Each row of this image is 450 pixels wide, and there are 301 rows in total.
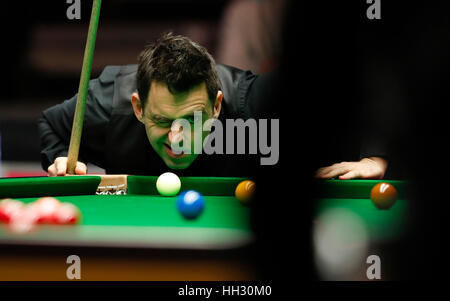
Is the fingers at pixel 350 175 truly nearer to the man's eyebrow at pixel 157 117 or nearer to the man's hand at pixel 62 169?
the man's eyebrow at pixel 157 117

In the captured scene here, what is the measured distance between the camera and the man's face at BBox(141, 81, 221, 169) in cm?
234

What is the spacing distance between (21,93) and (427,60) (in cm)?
710

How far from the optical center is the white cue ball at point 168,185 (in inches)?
81.4

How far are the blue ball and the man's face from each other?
0.87 metres

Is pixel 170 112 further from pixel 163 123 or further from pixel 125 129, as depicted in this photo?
pixel 125 129

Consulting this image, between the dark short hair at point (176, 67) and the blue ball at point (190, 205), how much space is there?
92 cm

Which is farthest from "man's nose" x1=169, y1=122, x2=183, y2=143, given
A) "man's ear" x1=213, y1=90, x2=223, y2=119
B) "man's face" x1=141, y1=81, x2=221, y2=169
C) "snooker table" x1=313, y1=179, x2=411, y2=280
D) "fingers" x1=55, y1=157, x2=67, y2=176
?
"snooker table" x1=313, y1=179, x2=411, y2=280

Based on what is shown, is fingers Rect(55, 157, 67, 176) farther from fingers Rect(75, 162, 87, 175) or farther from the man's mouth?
the man's mouth

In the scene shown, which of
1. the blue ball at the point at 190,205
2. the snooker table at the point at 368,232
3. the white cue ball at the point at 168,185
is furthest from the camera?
the white cue ball at the point at 168,185

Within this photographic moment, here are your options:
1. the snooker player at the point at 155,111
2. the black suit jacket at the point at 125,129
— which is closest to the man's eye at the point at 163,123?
the snooker player at the point at 155,111

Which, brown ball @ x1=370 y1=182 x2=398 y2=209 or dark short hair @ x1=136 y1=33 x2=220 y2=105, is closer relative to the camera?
brown ball @ x1=370 y1=182 x2=398 y2=209

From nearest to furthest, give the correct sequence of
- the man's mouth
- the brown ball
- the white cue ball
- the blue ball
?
1. the blue ball
2. the brown ball
3. the white cue ball
4. the man's mouth
